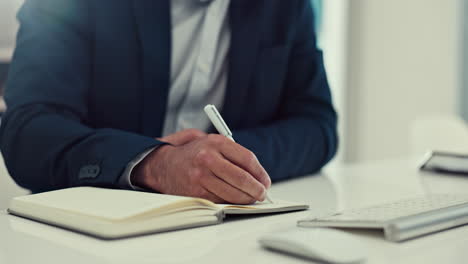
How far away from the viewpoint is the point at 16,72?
1.09 m

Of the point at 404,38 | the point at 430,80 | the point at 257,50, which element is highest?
the point at 257,50

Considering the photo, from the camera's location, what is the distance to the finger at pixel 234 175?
0.74 meters

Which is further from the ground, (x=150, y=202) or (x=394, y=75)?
(x=150, y=202)

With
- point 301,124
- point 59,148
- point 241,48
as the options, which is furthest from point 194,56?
point 59,148

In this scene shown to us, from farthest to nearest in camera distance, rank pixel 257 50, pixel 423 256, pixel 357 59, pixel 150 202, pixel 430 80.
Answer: pixel 357 59 < pixel 430 80 < pixel 257 50 < pixel 150 202 < pixel 423 256

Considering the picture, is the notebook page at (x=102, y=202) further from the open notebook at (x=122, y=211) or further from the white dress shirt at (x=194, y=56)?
the white dress shirt at (x=194, y=56)

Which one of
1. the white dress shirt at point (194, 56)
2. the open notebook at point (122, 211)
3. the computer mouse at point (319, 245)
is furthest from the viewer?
the white dress shirt at point (194, 56)

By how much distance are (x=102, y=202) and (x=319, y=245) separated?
30 cm

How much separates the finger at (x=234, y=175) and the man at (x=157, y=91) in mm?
16

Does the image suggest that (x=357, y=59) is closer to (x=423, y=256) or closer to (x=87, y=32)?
(x=87, y=32)

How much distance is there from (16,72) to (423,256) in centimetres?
87

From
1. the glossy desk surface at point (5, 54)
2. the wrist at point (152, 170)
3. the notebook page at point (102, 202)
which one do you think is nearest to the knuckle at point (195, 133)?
the wrist at point (152, 170)

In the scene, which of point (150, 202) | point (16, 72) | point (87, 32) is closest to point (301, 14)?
point (87, 32)

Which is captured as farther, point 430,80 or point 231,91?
point 430,80
